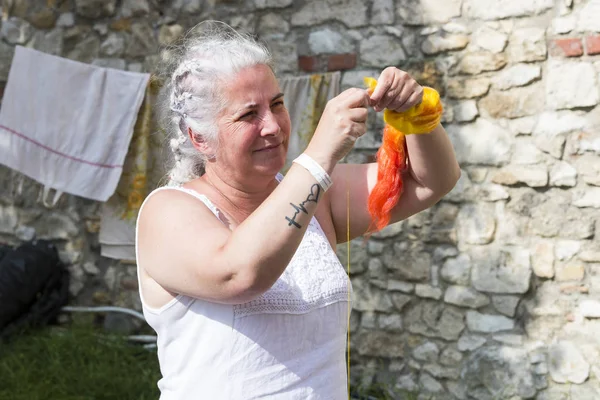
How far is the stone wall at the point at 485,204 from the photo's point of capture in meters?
3.40

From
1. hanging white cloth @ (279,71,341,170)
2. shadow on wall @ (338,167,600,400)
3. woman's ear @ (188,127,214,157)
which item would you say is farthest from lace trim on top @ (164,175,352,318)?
hanging white cloth @ (279,71,341,170)

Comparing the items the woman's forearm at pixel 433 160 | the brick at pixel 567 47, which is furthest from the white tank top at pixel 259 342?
the brick at pixel 567 47

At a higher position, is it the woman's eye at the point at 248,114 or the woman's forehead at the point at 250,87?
the woman's forehead at the point at 250,87

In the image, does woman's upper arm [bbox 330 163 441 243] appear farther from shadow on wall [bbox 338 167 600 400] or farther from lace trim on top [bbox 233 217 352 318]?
shadow on wall [bbox 338 167 600 400]

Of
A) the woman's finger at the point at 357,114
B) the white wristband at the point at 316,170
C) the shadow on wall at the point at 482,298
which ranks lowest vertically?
the shadow on wall at the point at 482,298

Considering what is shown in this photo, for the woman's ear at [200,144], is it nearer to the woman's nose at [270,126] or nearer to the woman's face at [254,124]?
the woman's face at [254,124]

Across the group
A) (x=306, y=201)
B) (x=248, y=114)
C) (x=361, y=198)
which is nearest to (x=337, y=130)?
(x=306, y=201)

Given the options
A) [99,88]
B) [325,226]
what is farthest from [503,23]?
[99,88]

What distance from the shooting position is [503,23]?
3551 millimetres

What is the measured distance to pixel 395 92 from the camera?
1.63 m

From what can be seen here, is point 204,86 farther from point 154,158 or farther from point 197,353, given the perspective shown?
point 154,158

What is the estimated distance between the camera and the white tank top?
5.23ft

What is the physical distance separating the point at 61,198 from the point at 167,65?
133 inches

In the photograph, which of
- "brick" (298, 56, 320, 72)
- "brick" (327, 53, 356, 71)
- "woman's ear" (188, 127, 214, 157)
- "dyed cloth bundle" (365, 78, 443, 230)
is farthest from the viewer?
"brick" (298, 56, 320, 72)
